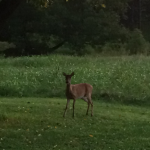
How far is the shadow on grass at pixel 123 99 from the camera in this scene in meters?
16.5

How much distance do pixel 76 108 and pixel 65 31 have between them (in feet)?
89.6

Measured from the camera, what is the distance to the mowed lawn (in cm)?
899

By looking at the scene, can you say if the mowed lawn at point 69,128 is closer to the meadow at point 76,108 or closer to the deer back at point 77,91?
the meadow at point 76,108

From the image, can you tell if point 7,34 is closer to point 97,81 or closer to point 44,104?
point 97,81

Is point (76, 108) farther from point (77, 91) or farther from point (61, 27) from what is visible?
point (61, 27)

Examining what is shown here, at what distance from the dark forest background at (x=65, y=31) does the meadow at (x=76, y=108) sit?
13.6 m

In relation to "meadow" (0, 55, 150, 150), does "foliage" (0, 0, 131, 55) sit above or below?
above

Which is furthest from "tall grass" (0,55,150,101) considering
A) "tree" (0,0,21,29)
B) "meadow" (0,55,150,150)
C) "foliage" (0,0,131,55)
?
"foliage" (0,0,131,55)

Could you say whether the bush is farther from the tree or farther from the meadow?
the tree

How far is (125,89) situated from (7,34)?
76.9 feet

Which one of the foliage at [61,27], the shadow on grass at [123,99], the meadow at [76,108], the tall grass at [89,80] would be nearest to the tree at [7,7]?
the meadow at [76,108]

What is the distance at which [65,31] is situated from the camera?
4012cm

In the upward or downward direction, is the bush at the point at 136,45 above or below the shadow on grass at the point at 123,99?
above

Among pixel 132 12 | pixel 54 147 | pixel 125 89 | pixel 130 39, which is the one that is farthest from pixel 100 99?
pixel 132 12
